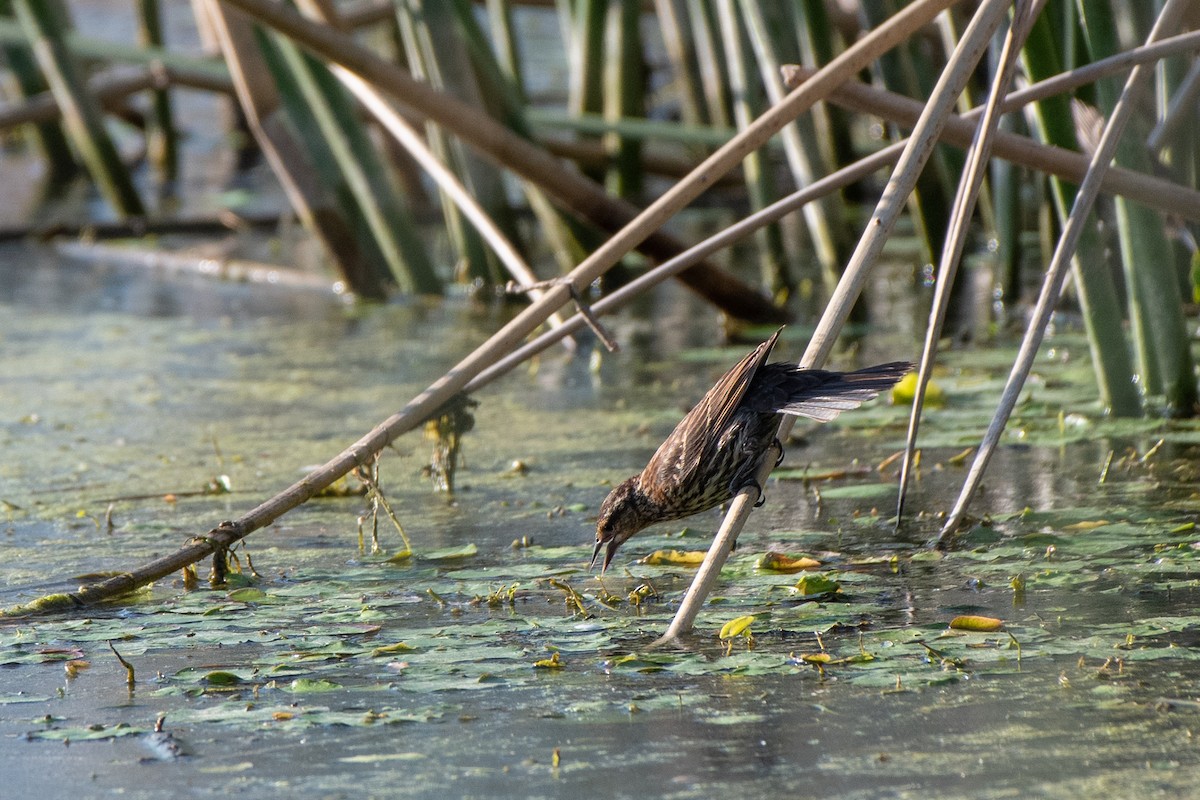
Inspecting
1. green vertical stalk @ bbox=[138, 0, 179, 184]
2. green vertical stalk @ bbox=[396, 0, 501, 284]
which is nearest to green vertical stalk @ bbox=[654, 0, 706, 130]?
green vertical stalk @ bbox=[396, 0, 501, 284]

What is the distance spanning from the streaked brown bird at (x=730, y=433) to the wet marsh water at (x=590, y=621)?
168mm

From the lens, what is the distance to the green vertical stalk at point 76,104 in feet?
30.0

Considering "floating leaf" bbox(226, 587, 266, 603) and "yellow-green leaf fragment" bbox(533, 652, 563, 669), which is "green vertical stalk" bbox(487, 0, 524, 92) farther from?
"yellow-green leaf fragment" bbox(533, 652, 563, 669)

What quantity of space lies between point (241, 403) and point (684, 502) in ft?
9.25

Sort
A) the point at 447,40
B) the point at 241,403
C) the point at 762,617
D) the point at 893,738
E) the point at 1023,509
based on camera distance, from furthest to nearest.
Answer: the point at 447,40 < the point at 241,403 < the point at 1023,509 < the point at 762,617 < the point at 893,738

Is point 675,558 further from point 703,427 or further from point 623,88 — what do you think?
point 623,88

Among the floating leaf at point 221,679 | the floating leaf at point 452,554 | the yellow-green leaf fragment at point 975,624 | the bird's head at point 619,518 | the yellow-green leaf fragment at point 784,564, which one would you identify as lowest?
the floating leaf at point 221,679

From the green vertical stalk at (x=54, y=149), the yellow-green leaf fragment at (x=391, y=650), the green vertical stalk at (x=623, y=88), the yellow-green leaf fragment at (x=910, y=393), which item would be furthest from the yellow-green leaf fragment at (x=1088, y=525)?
Result: the green vertical stalk at (x=54, y=149)

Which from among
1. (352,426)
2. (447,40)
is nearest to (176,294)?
(447,40)

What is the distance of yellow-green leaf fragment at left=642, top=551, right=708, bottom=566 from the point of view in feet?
12.5

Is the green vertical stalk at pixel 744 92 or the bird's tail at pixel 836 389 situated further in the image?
the green vertical stalk at pixel 744 92

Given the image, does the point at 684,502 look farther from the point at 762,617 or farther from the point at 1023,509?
the point at 1023,509

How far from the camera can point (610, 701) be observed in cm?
285

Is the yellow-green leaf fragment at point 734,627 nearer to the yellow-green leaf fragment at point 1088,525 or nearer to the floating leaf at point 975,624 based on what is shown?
the floating leaf at point 975,624
